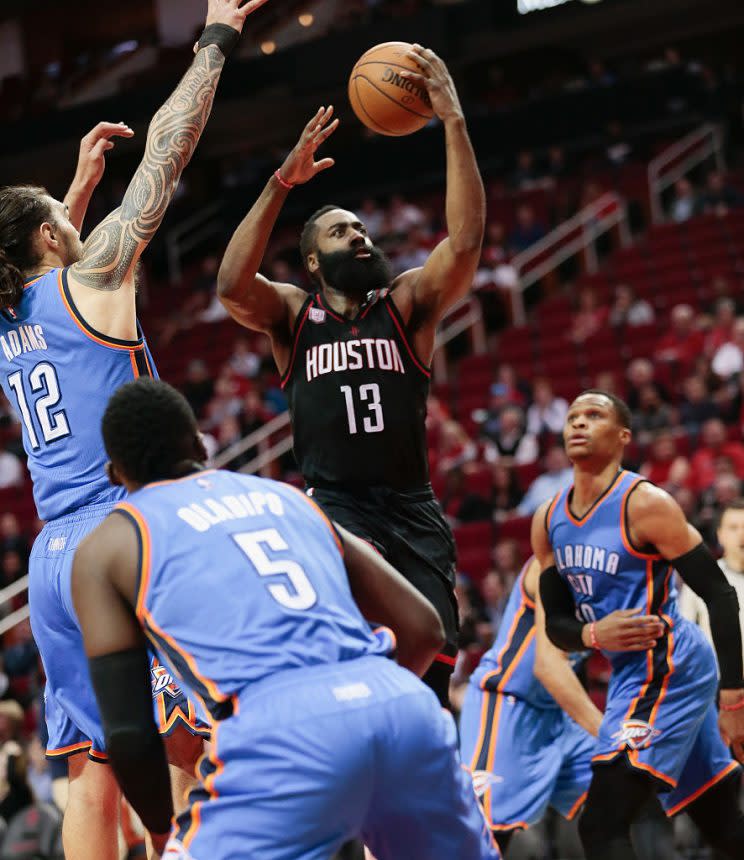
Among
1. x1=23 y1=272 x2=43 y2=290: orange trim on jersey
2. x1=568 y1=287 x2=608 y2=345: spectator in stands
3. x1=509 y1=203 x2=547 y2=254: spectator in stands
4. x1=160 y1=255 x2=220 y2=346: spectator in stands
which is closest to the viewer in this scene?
x1=23 y1=272 x2=43 y2=290: orange trim on jersey

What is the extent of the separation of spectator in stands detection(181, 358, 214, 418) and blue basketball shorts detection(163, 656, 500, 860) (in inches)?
503

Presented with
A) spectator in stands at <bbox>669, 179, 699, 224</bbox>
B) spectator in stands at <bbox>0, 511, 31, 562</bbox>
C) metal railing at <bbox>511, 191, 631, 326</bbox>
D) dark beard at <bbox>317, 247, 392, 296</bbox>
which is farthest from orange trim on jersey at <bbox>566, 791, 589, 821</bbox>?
spectator in stands at <bbox>669, 179, 699, 224</bbox>

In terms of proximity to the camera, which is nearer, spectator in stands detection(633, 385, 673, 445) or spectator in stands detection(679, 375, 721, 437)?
spectator in stands detection(679, 375, 721, 437)

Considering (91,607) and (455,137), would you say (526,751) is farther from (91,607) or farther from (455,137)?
(91,607)

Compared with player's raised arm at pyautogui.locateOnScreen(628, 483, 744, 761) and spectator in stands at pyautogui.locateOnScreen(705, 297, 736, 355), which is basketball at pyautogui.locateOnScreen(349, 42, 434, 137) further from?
spectator in stands at pyautogui.locateOnScreen(705, 297, 736, 355)

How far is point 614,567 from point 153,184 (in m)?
2.48

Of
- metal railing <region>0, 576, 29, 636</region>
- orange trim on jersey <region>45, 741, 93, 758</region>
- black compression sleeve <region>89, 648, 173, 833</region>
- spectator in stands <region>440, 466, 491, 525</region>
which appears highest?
black compression sleeve <region>89, 648, 173, 833</region>

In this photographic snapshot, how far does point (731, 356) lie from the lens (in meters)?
12.5

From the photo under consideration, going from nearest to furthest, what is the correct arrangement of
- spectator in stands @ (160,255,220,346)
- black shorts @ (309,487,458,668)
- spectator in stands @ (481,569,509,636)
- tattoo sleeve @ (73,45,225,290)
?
1. tattoo sleeve @ (73,45,225,290)
2. black shorts @ (309,487,458,668)
3. spectator in stands @ (481,569,509,636)
4. spectator in stands @ (160,255,220,346)

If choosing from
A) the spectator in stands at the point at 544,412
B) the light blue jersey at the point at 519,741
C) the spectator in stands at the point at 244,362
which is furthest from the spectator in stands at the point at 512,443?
the light blue jersey at the point at 519,741

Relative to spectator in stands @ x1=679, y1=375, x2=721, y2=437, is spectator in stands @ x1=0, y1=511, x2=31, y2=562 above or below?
below

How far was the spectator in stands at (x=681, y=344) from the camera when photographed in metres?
12.9

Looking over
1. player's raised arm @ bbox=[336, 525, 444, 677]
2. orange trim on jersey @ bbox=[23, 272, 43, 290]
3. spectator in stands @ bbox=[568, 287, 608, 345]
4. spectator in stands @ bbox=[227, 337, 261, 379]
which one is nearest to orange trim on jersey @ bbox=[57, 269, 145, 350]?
orange trim on jersey @ bbox=[23, 272, 43, 290]

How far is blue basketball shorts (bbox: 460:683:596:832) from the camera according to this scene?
5.93 m
